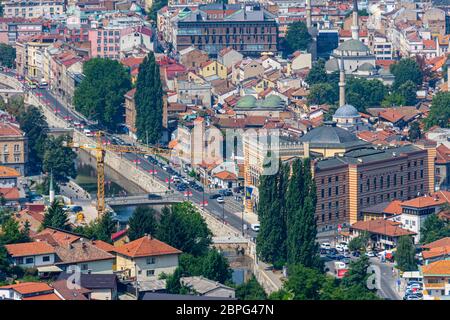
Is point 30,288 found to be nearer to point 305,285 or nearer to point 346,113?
point 305,285

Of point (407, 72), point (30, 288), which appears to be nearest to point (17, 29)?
point (407, 72)

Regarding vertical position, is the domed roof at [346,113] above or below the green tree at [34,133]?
above

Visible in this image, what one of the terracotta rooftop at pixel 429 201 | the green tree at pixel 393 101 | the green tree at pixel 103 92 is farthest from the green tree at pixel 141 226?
the green tree at pixel 393 101

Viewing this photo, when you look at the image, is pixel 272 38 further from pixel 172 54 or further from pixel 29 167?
pixel 29 167

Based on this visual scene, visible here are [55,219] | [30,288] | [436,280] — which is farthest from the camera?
[55,219]

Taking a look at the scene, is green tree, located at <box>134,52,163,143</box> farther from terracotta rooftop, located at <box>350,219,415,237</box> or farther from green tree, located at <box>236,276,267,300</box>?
green tree, located at <box>236,276,267,300</box>

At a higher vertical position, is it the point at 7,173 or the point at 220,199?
the point at 7,173

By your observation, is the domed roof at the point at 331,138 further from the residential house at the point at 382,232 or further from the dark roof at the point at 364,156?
the residential house at the point at 382,232
